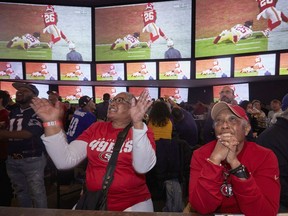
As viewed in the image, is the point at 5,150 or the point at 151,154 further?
the point at 5,150

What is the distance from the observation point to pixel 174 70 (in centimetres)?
990

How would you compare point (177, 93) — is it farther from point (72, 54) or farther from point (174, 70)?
point (72, 54)

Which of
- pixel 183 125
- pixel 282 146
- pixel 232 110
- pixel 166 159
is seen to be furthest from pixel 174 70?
pixel 232 110

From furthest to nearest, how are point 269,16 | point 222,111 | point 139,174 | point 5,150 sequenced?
point 269,16
point 5,150
point 139,174
point 222,111

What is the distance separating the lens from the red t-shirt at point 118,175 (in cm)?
212

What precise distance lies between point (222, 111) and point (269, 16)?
748 centimetres

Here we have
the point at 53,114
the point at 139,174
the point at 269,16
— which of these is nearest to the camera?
the point at 53,114

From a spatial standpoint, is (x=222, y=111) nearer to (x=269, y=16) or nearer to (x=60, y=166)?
(x=60, y=166)

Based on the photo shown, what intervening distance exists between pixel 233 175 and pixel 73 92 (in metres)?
10.2

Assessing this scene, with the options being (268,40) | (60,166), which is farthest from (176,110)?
(268,40)

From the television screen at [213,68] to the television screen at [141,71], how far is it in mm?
1623

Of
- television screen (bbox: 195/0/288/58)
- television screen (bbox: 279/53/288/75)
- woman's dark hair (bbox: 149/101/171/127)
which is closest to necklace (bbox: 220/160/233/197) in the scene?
woman's dark hair (bbox: 149/101/171/127)

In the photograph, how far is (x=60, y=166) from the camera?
2.11 m

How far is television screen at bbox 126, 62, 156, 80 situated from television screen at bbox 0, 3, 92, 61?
204cm
